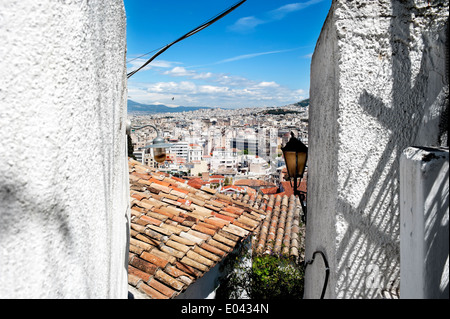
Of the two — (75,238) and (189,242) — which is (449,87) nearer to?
(75,238)

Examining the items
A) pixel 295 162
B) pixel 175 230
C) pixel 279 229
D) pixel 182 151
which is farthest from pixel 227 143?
pixel 295 162

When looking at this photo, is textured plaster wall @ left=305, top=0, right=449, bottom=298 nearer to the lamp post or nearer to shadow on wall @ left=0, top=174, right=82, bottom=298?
shadow on wall @ left=0, top=174, right=82, bottom=298

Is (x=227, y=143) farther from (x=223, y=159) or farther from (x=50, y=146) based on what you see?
(x=50, y=146)

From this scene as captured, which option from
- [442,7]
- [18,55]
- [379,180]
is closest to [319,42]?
[442,7]

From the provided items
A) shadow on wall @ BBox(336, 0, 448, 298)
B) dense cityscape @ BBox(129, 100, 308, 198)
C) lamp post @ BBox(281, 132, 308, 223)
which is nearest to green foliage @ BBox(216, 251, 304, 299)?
lamp post @ BBox(281, 132, 308, 223)

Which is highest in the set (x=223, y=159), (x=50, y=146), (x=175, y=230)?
(x=50, y=146)

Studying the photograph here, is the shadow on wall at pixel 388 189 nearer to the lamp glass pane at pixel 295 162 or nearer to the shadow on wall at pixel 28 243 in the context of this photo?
the shadow on wall at pixel 28 243
